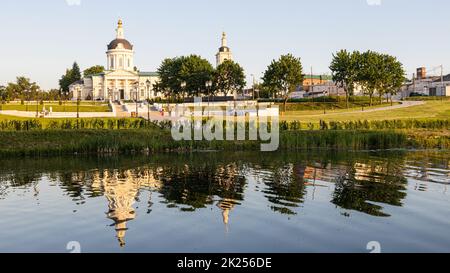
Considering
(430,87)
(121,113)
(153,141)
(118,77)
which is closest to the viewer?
(153,141)

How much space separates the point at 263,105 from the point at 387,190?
6619cm

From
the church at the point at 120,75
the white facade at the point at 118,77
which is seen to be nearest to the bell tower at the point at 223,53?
the church at the point at 120,75

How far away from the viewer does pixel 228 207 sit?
19.7 meters

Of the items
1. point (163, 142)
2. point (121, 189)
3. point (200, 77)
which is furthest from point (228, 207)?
point (200, 77)

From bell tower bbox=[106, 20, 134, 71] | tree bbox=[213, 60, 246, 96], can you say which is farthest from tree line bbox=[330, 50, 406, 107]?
bell tower bbox=[106, 20, 134, 71]

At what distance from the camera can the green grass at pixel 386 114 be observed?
70.2 metres

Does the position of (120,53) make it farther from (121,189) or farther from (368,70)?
(121,189)

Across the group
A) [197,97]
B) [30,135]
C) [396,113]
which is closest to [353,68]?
[396,113]

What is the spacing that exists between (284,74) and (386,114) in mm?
21609

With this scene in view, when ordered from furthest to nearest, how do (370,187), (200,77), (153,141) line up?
(200,77) < (153,141) < (370,187)

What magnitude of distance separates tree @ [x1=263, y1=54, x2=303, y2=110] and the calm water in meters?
55.7

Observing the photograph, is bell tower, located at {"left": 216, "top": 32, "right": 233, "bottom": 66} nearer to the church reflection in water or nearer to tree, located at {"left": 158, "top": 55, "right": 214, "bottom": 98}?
tree, located at {"left": 158, "top": 55, "right": 214, "bottom": 98}

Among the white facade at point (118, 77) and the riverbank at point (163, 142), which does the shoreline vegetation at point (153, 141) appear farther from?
the white facade at point (118, 77)

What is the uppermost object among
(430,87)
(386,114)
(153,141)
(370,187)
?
(430,87)
